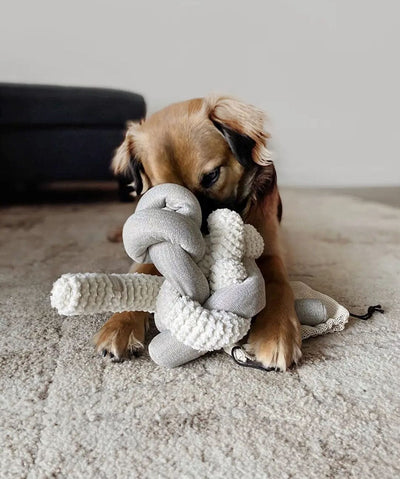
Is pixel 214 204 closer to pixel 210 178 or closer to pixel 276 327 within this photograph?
pixel 210 178

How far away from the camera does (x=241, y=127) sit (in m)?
1.38

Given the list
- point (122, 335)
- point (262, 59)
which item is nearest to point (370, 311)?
point (122, 335)

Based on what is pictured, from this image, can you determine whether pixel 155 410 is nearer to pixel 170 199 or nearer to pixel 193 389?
pixel 193 389

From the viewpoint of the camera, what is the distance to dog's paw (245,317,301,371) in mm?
884

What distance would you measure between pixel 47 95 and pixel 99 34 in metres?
1.08

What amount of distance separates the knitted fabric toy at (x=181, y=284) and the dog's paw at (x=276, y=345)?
5 centimetres

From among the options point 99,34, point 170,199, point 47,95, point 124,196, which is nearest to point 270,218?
point 170,199

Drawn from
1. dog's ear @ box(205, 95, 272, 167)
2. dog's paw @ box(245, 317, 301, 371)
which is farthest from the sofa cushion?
dog's paw @ box(245, 317, 301, 371)

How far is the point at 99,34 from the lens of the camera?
3.65 metres

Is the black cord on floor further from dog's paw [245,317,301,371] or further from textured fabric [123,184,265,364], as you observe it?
textured fabric [123,184,265,364]

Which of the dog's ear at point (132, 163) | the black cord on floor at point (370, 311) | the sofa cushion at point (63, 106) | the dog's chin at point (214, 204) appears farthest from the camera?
the sofa cushion at point (63, 106)

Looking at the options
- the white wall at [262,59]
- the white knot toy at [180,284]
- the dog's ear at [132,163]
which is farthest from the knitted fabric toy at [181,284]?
the white wall at [262,59]

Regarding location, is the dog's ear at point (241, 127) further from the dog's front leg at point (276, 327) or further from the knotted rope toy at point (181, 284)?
the knotted rope toy at point (181, 284)

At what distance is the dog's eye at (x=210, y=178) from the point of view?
127 cm
